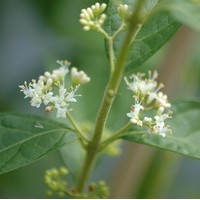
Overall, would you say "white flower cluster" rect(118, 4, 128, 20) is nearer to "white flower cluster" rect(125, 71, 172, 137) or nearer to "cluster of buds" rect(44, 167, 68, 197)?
"white flower cluster" rect(125, 71, 172, 137)

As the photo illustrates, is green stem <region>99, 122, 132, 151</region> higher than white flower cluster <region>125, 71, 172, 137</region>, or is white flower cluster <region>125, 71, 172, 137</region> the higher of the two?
white flower cluster <region>125, 71, 172, 137</region>

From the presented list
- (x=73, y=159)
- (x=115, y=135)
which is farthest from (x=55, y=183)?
(x=115, y=135)

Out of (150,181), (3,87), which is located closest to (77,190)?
(150,181)

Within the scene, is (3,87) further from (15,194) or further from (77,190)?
(77,190)

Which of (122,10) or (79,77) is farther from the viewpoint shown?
(79,77)

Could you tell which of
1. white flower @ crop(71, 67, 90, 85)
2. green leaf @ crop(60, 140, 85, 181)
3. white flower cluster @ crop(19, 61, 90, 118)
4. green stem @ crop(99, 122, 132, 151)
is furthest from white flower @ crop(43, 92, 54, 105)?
green leaf @ crop(60, 140, 85, 181)

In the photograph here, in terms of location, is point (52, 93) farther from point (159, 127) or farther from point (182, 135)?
point (182, 135)
